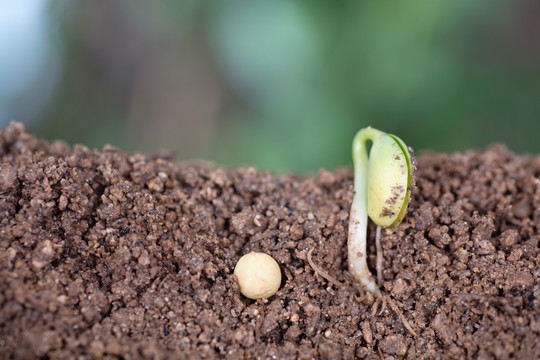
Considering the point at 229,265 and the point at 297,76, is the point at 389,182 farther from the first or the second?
the point at 297,76

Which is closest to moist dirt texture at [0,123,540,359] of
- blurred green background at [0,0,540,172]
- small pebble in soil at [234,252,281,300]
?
small pebble in soil at [234,252,281,300]

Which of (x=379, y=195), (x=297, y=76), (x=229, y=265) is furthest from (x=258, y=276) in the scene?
(x=297, y=76)

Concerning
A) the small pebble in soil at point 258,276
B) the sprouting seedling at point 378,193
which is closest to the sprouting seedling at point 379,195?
the sprouting seedling at point 378,193

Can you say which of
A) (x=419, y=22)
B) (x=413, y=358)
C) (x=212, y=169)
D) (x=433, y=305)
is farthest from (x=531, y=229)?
(x=419, y=22)

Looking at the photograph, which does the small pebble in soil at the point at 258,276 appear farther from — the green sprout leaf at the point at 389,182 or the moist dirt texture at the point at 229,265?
the green sprout leaf at the point at 389,182

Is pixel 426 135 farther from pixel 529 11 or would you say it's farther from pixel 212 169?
pixel 212 169

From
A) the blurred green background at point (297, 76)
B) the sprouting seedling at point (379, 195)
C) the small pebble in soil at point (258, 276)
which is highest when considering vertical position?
the blurred green background at point (297, 76)

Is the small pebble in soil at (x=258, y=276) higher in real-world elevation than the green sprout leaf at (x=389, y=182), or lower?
lower
